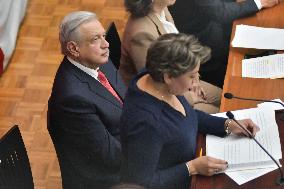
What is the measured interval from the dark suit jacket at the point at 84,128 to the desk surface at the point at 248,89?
42 cm

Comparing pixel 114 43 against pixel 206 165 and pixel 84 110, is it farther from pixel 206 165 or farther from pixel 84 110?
pixel 206 165

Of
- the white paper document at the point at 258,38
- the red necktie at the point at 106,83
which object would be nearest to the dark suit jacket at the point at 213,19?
the white paper document at the point at 258,38

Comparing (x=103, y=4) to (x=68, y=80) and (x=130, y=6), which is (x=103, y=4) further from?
(x=68, y=80)

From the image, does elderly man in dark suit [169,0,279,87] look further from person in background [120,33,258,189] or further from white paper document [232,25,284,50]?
person in background [120,33,258,189]

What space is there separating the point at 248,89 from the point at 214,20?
789mm

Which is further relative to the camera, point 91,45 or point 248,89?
point 248,89

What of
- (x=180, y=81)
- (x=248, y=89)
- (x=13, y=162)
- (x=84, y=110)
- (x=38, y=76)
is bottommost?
(x=38, y=76)

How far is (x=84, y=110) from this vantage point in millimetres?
2301

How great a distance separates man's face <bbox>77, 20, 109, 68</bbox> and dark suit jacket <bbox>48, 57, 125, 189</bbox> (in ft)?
0.21

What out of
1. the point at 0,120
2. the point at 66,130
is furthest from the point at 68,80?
the point at 0,120

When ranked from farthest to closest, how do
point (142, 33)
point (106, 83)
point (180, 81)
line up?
point (142, 33) → point (106, 83) → point (180, 81)

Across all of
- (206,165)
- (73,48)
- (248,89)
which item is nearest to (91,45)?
(73,48)

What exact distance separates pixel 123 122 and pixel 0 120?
2.00 metres

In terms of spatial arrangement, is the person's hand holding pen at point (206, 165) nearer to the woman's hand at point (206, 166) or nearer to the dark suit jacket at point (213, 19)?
the woman's hand at point (206, 166)
